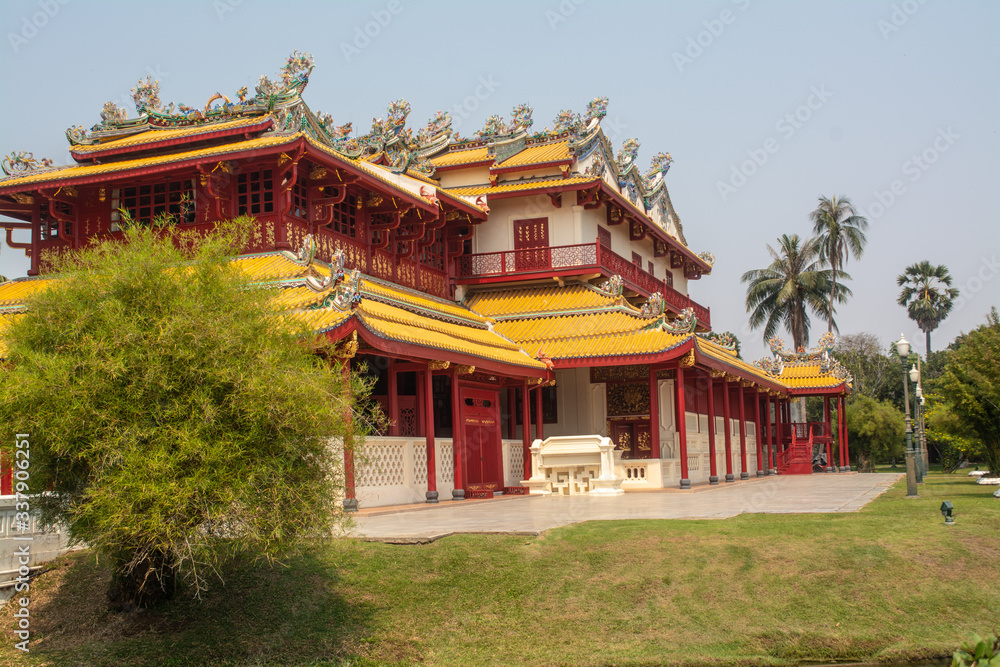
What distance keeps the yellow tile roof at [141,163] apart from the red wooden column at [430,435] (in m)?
5.57

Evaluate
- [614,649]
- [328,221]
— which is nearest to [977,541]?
[614,649]

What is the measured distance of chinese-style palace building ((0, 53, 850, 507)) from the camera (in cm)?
1967

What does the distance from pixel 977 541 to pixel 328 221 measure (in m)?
14.2

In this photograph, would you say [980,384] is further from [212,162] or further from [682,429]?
[212,162]

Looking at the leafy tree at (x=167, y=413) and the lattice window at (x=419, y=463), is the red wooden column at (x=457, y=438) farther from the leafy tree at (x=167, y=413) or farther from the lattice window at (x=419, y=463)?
the leafy tree at (x=167, y=413)

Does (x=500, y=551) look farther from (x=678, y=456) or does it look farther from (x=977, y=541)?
(x=678, y=456)

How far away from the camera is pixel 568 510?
1700 cm

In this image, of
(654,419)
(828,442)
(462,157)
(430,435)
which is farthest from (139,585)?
(828,442)

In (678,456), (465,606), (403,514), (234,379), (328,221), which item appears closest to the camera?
(234,379)

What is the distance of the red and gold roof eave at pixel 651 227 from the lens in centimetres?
2930

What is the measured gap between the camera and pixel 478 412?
2327 cm

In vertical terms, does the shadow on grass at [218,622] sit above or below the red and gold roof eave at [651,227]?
below

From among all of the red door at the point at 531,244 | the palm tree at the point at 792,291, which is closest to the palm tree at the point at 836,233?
the palm tree at the point at 792,291

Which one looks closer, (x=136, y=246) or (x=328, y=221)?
(x=136, y=246)
